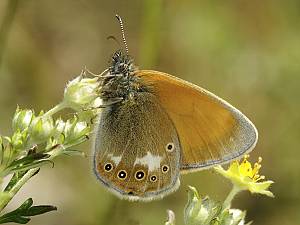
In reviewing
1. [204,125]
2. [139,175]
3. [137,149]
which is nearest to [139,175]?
[139,175]

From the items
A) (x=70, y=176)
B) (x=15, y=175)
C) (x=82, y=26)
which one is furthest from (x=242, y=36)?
(x=15, y=175)

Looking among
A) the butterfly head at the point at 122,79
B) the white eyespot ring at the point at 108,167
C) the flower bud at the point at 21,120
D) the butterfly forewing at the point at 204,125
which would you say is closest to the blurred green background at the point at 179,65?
the butterfly head at the point at 122,79

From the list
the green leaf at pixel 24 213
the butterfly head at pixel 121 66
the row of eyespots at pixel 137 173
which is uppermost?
the butterfly head at pixel 121 66

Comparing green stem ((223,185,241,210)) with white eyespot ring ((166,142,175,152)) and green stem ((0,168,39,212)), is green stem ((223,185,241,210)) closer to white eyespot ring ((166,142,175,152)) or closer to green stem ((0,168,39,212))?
white eyespot ring ((166,142,175,152))

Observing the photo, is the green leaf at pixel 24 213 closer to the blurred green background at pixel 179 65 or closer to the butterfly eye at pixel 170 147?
the butterfly eye at pixel 170 147

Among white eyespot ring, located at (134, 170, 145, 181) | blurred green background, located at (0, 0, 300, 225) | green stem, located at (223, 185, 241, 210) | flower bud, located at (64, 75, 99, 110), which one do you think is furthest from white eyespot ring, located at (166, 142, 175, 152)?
blurred green background, located at (0, 0, 300, 225)

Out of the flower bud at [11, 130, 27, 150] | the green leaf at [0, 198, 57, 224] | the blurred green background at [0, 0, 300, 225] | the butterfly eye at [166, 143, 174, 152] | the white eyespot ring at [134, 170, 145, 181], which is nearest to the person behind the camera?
the green leaf at [0, 198, 57, 224]
